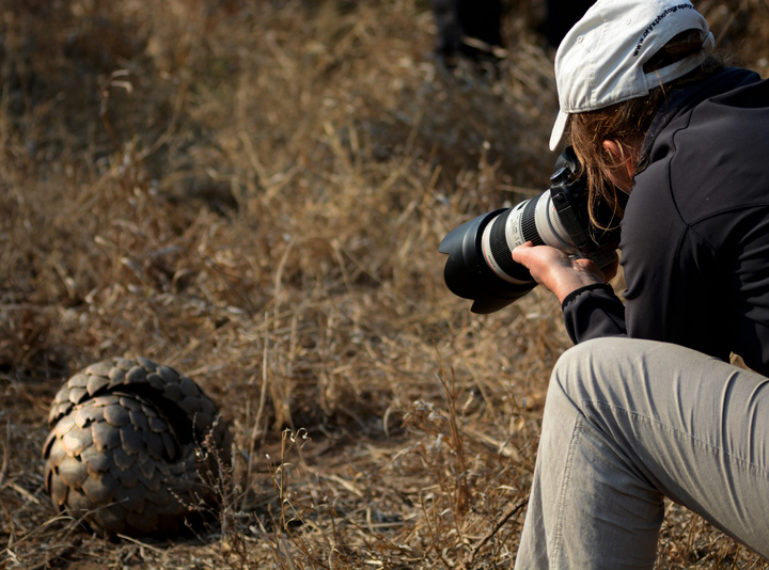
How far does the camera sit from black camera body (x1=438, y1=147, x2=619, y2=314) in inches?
69.1

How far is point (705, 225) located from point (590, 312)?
321 millimetres

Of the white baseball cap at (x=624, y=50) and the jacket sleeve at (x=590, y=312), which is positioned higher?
the white baseball cap at (x=624, y=50)

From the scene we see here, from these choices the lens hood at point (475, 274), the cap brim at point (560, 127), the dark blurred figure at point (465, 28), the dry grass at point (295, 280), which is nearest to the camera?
the cap brim at point (560, 127)

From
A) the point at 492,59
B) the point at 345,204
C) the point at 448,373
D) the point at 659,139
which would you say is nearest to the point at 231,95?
the point at 492,59

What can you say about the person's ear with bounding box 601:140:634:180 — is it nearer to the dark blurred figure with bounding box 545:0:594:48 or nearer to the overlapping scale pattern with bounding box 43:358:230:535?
the overlapping scale pattern with bounding box 43:358:230:535

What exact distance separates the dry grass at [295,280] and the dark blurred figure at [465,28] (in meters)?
0.15

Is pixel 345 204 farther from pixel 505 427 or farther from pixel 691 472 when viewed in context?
pixel 691 472

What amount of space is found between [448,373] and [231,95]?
2.99 metres

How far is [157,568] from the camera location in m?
2.05

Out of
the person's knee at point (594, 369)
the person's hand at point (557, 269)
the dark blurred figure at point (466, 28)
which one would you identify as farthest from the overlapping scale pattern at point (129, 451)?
the dark blurred figure at point (466, 28)

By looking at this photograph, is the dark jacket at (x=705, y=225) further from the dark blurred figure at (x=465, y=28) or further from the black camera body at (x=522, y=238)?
the dark blurred figure at (x=465, y=28)

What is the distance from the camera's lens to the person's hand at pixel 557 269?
167cm

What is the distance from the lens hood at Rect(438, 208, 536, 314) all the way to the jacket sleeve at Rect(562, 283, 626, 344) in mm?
348

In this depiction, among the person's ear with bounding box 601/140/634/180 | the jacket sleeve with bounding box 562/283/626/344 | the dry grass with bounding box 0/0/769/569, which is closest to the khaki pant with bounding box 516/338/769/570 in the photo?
Result: the jacket sleeve with bounding box 562/283/626/344
